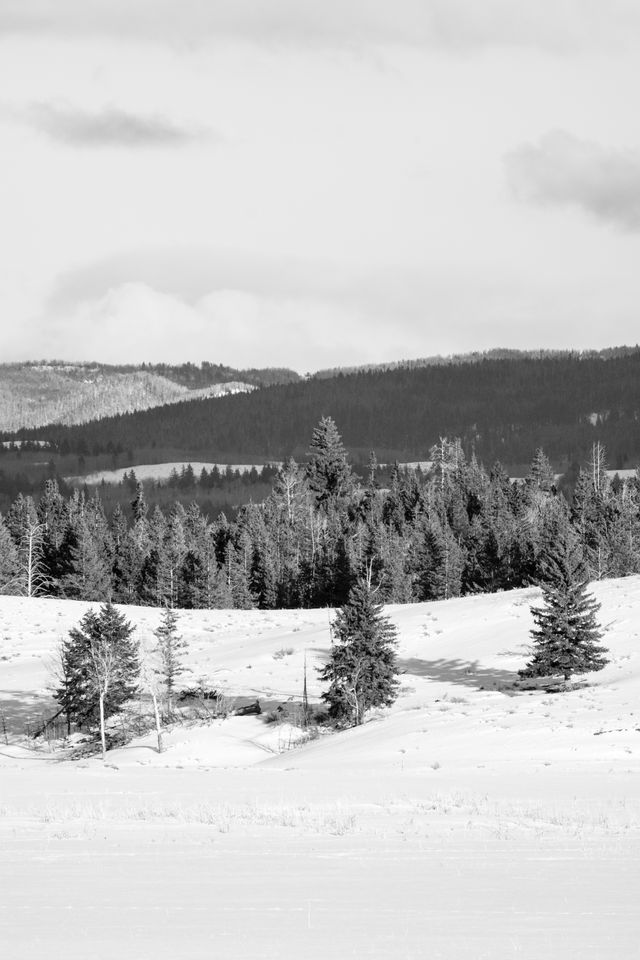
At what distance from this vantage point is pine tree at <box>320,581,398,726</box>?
45938 millimetres

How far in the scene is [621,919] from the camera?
10.8m

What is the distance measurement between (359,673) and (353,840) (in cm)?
2964

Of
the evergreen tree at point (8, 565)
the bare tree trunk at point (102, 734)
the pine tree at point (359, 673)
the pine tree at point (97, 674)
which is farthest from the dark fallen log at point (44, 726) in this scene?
the evergreen tree at point (8, 565)

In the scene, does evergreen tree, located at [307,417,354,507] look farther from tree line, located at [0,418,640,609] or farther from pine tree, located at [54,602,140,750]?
pine tree, located at [54,602,140,750]

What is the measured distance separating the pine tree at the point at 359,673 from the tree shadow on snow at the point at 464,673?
5.09 meters

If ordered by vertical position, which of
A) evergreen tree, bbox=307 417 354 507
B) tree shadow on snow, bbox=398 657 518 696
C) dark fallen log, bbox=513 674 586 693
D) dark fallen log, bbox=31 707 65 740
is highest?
evergreen tree, bbox=307 417 354 507

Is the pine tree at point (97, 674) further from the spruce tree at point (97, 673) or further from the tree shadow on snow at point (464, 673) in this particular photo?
the tree shadow on snow at point (464, 673)

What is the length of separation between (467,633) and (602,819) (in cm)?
4252

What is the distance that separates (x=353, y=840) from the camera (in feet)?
55.0

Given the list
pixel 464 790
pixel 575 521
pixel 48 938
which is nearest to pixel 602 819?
pixel 464 790

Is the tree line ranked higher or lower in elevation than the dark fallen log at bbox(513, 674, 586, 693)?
higher

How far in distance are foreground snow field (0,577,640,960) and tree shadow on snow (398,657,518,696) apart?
159 inches

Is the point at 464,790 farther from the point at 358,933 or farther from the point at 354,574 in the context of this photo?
the point at 354,574

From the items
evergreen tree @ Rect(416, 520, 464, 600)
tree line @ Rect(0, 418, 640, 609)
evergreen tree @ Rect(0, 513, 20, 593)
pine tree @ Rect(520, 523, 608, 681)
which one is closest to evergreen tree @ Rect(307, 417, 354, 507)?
tree line @ Rect(0, 418, 640, 609)
